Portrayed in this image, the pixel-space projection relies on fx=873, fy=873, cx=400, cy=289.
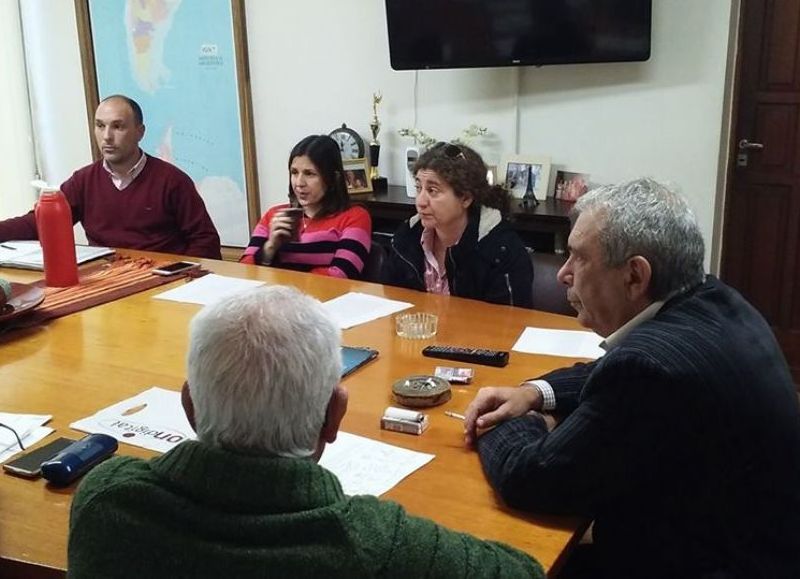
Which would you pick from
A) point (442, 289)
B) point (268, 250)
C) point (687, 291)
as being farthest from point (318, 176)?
point (687, 291)

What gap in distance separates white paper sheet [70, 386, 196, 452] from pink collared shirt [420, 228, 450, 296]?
107 centimetres

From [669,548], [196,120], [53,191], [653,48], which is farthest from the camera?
[196,120]

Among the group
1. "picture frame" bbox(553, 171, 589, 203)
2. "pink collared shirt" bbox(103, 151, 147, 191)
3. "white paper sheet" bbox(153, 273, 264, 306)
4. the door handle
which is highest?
the door handle

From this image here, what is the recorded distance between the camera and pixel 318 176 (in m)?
3.03

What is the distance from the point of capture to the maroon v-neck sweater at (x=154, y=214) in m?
3.37

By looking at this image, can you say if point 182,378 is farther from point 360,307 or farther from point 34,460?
point 360,307

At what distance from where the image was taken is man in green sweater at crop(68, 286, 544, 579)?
0.91m

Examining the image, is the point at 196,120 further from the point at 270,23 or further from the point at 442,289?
the point at 442,289

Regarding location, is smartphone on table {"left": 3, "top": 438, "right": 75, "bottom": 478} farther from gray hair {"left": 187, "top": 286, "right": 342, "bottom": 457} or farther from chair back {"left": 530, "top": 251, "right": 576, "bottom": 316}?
chair back {"left": 530, "top": 251, "right": 576, "bottom": 316}

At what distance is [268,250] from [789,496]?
204cm

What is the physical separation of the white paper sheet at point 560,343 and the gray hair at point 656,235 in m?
0.54

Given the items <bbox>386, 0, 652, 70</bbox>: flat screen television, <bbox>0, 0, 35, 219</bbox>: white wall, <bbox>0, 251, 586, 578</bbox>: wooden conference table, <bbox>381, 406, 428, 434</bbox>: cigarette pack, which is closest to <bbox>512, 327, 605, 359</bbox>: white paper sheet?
<bbox>0, 251, 586, 578</bbox>: wooden conference table

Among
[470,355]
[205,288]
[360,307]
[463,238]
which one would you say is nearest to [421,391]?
[470,355]

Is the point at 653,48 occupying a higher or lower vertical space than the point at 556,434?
higher
